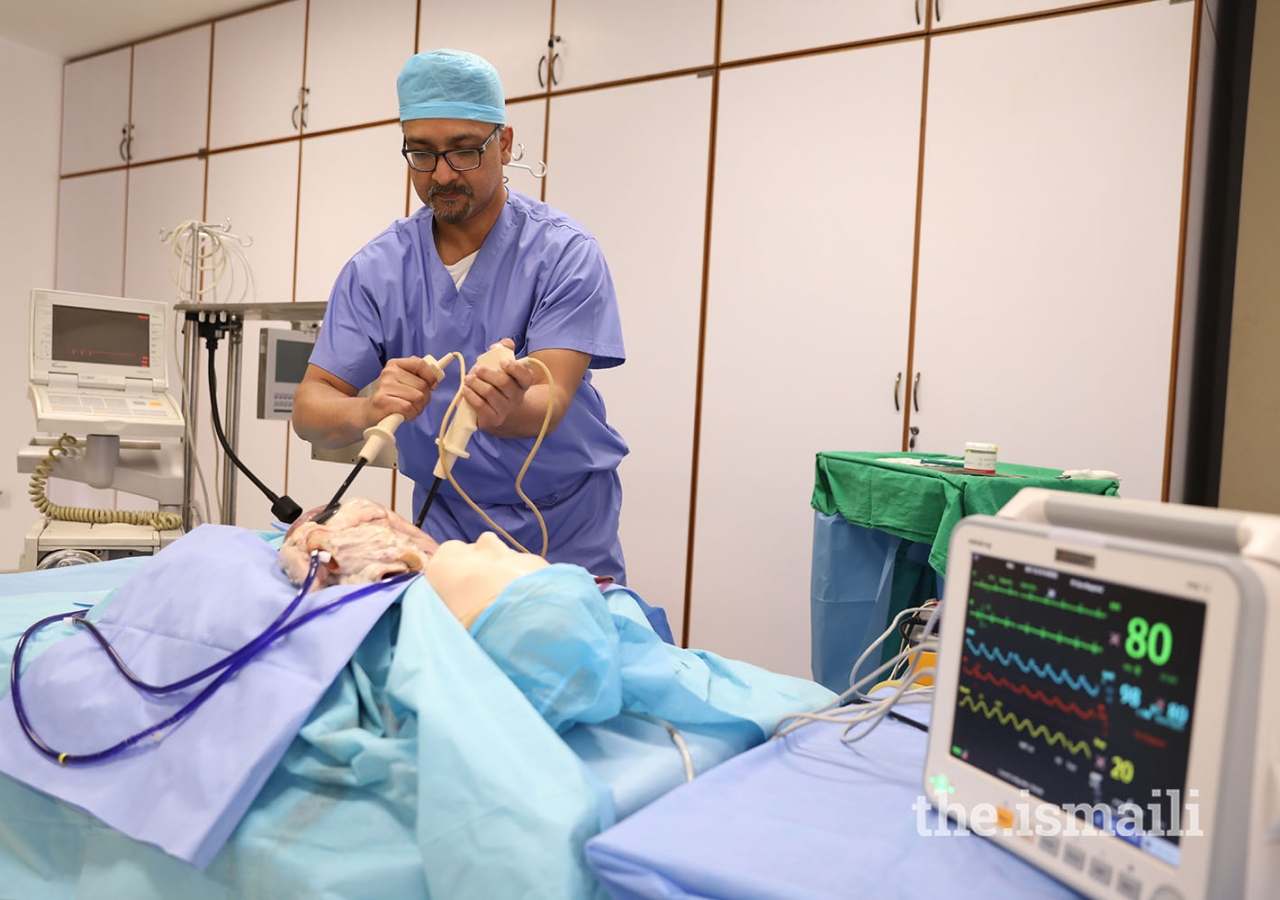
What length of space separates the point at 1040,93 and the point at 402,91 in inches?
67.8

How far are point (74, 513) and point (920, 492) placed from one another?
231 centimetres

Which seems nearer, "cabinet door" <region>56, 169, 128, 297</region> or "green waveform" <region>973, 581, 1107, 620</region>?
"green waveform" <region>973, 581, 1107, 620</region>

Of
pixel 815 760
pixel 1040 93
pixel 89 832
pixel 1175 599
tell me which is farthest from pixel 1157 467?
pixel 89 832

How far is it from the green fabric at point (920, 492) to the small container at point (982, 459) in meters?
0.03

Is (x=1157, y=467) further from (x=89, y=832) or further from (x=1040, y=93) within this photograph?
(x=89, y=832)

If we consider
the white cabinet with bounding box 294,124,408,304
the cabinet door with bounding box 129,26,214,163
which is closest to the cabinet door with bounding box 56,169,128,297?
the cabinet door with bounding box 129,26,214,163

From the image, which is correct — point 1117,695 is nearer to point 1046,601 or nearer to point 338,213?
point 1046,601

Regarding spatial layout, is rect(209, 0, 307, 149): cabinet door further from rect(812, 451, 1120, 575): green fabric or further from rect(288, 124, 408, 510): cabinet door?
rect(812, 451, 1120, 575): green fabric

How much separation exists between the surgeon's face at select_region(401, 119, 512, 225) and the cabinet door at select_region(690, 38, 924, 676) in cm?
138

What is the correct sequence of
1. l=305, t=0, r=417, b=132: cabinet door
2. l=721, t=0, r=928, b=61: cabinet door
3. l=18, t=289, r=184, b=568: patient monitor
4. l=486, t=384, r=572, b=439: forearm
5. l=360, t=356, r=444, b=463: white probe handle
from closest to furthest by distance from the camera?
l=360, t=356, r=444, b=463: white probe handle < l=486, t=384, r=572, b=439: forearm < l=18, t=289, r=184, b=568: patient monitor < l=721, t=0, r=928, b=61: cabinet door < l=305, t=0, r=417, b=132: cabinet door

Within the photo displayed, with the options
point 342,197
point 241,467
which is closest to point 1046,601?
point 241,467

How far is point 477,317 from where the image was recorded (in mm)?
1694

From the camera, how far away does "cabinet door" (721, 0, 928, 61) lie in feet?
8.73

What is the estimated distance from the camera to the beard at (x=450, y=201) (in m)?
1.61
